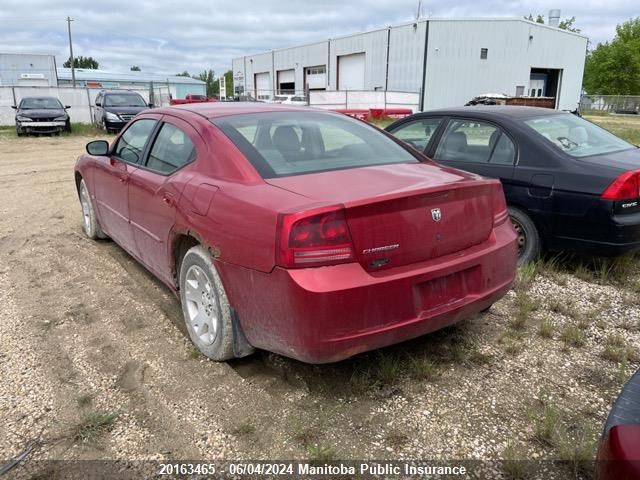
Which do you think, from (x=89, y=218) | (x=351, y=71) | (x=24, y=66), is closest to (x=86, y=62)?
(x=24, y=66)

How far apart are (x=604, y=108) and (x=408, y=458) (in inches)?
2249

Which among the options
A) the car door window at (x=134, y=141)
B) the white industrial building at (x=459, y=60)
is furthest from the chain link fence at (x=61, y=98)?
the car door window at (x=134, y=141)

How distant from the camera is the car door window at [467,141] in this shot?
5008 millimetres

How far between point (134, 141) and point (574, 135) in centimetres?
404

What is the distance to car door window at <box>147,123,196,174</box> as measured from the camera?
343 centimetres

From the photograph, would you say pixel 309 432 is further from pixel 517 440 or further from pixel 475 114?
pixel 475 114

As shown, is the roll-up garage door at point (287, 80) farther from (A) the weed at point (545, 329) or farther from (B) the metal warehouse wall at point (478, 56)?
(A) the weed at point (545, 329)

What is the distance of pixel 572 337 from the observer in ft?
11.4

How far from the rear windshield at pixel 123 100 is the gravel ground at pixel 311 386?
57.0 feet

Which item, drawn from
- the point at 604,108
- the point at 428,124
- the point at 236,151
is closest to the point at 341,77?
the point at 604,108

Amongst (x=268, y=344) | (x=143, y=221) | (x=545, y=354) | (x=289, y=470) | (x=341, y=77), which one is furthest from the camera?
(x=341, y=77)

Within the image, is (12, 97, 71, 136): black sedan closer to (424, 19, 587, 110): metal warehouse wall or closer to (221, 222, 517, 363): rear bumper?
(221, 222, 517, 363): rear bumper

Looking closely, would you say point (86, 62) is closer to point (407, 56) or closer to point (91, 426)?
point (407, 56)

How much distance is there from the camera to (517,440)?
2.50 m
